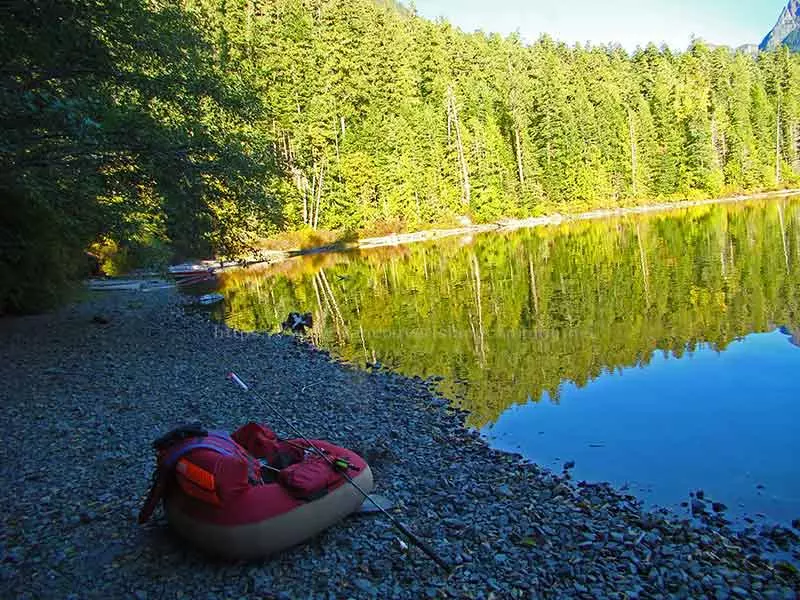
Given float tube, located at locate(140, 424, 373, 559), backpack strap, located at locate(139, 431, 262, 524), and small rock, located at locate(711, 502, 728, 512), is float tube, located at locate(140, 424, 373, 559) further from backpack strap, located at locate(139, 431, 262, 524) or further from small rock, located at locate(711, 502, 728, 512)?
small rock, located at locate(711, 502, 728, 512)

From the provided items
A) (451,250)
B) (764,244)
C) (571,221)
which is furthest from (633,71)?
(764,244)

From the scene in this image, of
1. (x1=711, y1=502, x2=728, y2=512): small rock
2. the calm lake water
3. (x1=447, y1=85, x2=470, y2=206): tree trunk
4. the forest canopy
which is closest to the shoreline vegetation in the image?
the forest canopy

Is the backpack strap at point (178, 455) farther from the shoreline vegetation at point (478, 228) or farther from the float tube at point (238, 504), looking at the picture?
the shoreline vegetation at point (478, 228)

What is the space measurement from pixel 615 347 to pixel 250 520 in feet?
39.2

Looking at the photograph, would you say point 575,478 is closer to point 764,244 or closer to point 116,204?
point 116,204

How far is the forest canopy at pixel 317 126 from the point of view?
10688 millimetres

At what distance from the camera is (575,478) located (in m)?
8.48

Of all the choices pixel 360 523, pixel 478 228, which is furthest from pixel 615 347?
pixel 478 228

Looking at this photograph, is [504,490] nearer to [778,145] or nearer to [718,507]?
[718,507]

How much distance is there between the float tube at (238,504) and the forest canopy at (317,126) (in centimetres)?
450

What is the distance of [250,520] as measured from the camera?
5.40 m

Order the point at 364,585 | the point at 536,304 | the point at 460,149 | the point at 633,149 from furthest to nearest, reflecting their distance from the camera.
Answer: the point at 633,149, the point at 460,149, the point at 536,304, the point at 364,585

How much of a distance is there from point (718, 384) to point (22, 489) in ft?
39.7

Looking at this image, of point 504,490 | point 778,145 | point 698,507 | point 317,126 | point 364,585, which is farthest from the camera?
point 778,145
